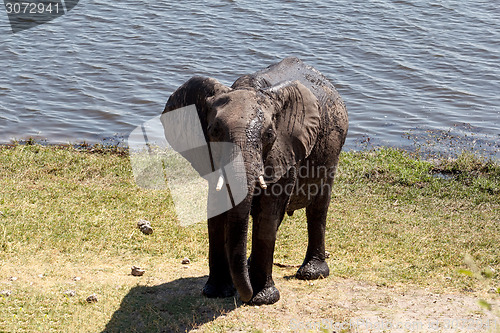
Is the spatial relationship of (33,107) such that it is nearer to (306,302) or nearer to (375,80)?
(375,80)

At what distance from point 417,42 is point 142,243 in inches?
550

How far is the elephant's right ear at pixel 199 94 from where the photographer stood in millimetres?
6152

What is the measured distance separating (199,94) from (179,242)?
2.78m

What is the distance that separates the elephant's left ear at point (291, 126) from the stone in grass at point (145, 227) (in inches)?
116

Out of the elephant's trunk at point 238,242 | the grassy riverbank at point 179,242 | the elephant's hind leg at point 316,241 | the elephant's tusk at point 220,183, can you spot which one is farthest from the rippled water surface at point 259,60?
the elephant's tusk at point 220,183

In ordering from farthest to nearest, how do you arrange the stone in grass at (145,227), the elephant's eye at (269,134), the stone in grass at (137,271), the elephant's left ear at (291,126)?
1. the stone in grass at (145,227)
2. the stone in grass at (137,271)
3. the elephant's left ear at (291,126)
4. the elephant's eye at (269,134)

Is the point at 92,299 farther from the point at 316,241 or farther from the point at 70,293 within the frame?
the point at 316,241

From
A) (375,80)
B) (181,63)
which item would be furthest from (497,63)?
(181,63)

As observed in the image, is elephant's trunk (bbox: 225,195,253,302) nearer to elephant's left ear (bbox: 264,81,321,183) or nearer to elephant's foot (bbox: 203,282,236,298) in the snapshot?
elephant's left ear (bbox: 264,81,321,183)

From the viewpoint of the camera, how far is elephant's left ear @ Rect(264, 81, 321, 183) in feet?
20.1

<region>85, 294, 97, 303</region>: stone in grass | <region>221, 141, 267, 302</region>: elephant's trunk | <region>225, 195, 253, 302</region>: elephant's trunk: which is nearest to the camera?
<region>221, 141, 267, 302</region>: elephant's trunk

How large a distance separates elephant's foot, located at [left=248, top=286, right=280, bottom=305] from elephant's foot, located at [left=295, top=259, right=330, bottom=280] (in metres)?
0.84

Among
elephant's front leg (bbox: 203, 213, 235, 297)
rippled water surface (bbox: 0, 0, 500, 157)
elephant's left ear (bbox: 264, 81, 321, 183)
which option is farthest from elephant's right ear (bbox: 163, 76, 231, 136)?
rippled water surface (bbox: 0, 0, 500, 157)

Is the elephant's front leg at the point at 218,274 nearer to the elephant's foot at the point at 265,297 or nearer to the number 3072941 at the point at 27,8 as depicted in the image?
the elephant's foot at the point at 265,297
